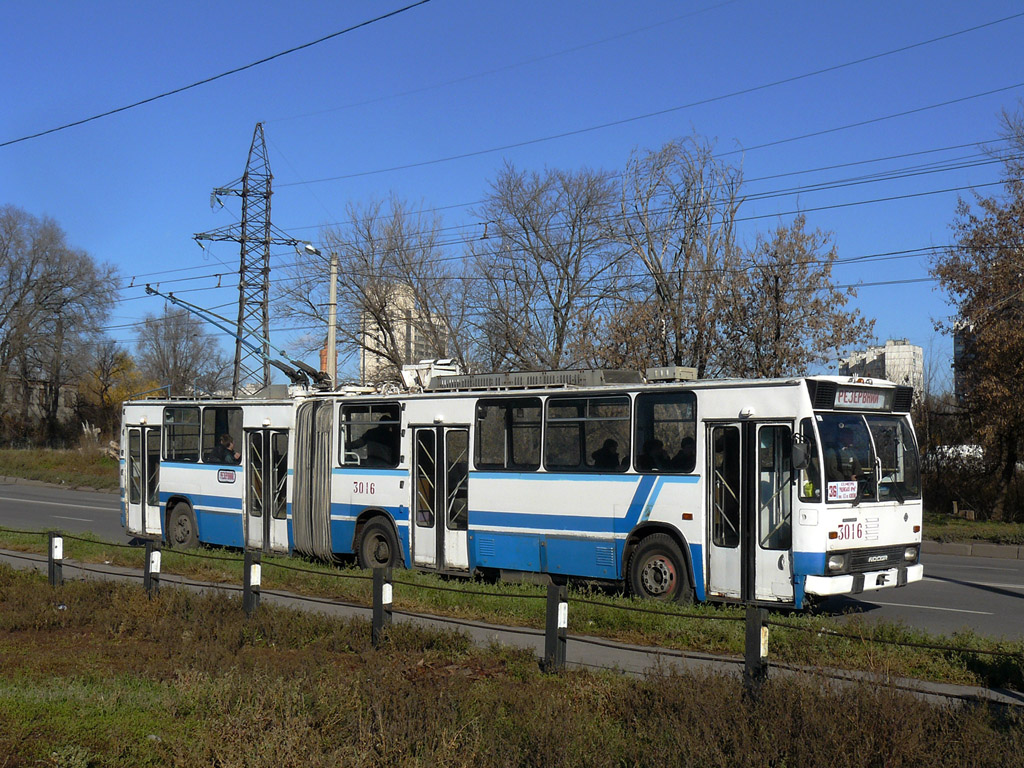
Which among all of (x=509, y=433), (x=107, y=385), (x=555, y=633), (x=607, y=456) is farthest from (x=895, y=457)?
(x=107, y=385)

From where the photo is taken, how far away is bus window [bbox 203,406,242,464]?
63.5 feet

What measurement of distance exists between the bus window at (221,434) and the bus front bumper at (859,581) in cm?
1148

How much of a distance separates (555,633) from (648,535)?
4.28 meters

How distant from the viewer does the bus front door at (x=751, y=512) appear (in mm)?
12047

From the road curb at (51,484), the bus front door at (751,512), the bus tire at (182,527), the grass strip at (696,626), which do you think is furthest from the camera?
the road curb at (51,484)

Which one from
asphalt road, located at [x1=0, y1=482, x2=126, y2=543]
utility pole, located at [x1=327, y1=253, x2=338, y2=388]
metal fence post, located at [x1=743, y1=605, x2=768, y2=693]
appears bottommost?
asphalt road, located at [x1=0, y1=482, x2=126, y2=543]

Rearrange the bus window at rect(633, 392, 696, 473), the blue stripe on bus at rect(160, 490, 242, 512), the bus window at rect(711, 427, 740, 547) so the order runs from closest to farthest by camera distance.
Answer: the bus window at rect(711, 427, 740, 547)
the bus window at rect(633, 392, 696, 473)
the blue stripe on bus at rect(160, 490, 242, 512)

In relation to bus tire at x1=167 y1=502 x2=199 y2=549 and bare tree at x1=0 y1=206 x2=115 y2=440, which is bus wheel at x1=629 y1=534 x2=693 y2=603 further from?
bare tree at x1=0 y1=206 x2=115 y2=440

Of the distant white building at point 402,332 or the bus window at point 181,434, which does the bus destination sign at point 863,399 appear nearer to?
the bus window at point 181,434

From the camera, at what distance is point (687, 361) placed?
102 ft

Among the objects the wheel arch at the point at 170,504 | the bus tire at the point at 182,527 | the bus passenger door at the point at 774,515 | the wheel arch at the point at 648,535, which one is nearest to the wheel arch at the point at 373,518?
the wheel arch at the point at 648,535

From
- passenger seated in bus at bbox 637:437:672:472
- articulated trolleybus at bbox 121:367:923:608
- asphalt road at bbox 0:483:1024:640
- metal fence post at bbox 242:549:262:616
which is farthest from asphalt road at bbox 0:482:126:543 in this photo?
passenger seated in bus at bbox 637:437:672:472

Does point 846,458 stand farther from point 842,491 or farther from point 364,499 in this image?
point 364,499

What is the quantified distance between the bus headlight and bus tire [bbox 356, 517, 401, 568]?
7.23m
